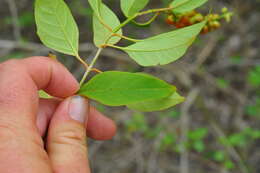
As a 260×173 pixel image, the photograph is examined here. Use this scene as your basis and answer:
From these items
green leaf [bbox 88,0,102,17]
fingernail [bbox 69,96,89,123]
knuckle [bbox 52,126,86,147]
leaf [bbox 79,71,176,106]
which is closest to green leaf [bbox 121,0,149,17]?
green leaf [bbox 88,0,102,17]

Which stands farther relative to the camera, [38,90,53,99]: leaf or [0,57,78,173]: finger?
[38,90,53,99]: leaf

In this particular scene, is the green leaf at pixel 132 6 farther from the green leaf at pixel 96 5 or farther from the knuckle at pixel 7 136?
the knuckle at pixel 7 136

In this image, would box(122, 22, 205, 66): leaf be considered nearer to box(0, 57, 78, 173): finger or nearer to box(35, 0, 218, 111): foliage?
box(35, 0, 218, 111): foliage

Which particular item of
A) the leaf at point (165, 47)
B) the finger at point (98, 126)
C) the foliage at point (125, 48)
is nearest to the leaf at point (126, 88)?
the foliage at point (125, 48)

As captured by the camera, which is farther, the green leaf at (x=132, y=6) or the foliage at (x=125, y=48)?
the green leaf at (x=132, y=6)

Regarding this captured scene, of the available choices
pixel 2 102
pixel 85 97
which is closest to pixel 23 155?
pixel 2 102

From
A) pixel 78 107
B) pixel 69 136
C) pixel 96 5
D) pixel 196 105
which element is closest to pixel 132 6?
pixel 96 5

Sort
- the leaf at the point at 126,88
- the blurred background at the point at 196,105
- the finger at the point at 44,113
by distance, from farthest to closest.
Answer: the blurred background at the point at 196,105, the finger at the point at 44,113, the leaf at the point at 126,88
